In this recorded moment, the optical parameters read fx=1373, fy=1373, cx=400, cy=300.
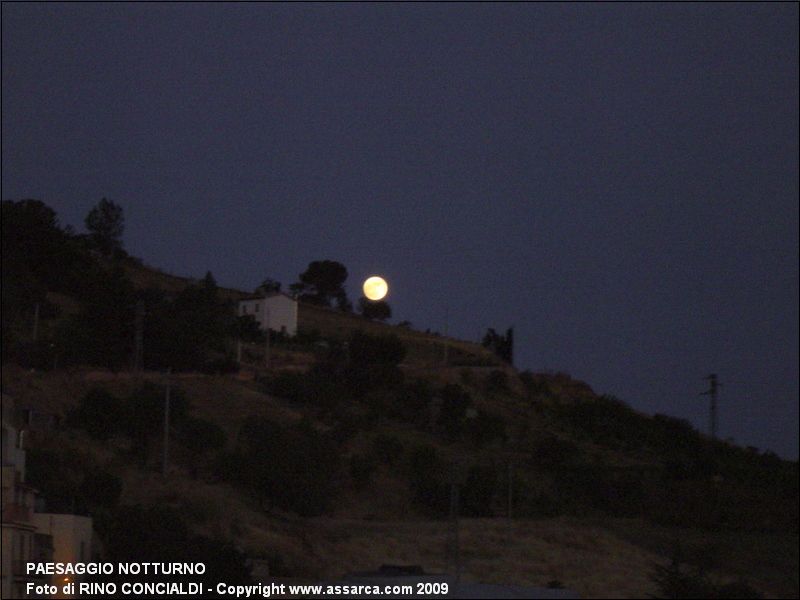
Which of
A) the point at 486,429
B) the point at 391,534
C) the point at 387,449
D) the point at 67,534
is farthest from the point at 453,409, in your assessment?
the point at 67,534

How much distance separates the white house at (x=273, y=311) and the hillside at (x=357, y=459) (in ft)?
11.1

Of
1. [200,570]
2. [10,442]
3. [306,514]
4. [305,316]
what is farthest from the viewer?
[305,316]

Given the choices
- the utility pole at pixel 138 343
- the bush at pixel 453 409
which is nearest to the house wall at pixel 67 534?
→ the utility pole at pixel 138 343

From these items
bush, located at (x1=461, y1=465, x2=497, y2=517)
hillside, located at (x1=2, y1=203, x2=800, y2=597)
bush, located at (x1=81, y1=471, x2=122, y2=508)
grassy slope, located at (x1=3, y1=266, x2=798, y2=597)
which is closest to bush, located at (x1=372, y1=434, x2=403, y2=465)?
hillside, located at (x1=2, y1=203, x2=800, y2=597)

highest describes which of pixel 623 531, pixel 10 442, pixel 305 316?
pixel 305 316

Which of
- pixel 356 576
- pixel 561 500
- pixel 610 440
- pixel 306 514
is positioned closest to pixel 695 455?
pixel 610 440

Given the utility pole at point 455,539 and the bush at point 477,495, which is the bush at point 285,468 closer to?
the utility pole at point 455,539

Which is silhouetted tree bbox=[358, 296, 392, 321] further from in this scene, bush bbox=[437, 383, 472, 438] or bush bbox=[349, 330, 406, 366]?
bush bbox=[437, 383, 472, 438]

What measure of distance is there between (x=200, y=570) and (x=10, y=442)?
16.0 ft

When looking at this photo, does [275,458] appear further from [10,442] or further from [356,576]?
[356,576]

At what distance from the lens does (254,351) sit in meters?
62.4

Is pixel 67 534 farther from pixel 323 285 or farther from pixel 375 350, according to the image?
pixel 323 285

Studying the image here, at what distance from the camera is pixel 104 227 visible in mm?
73125

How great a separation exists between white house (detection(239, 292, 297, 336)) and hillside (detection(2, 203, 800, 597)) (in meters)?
3.39
